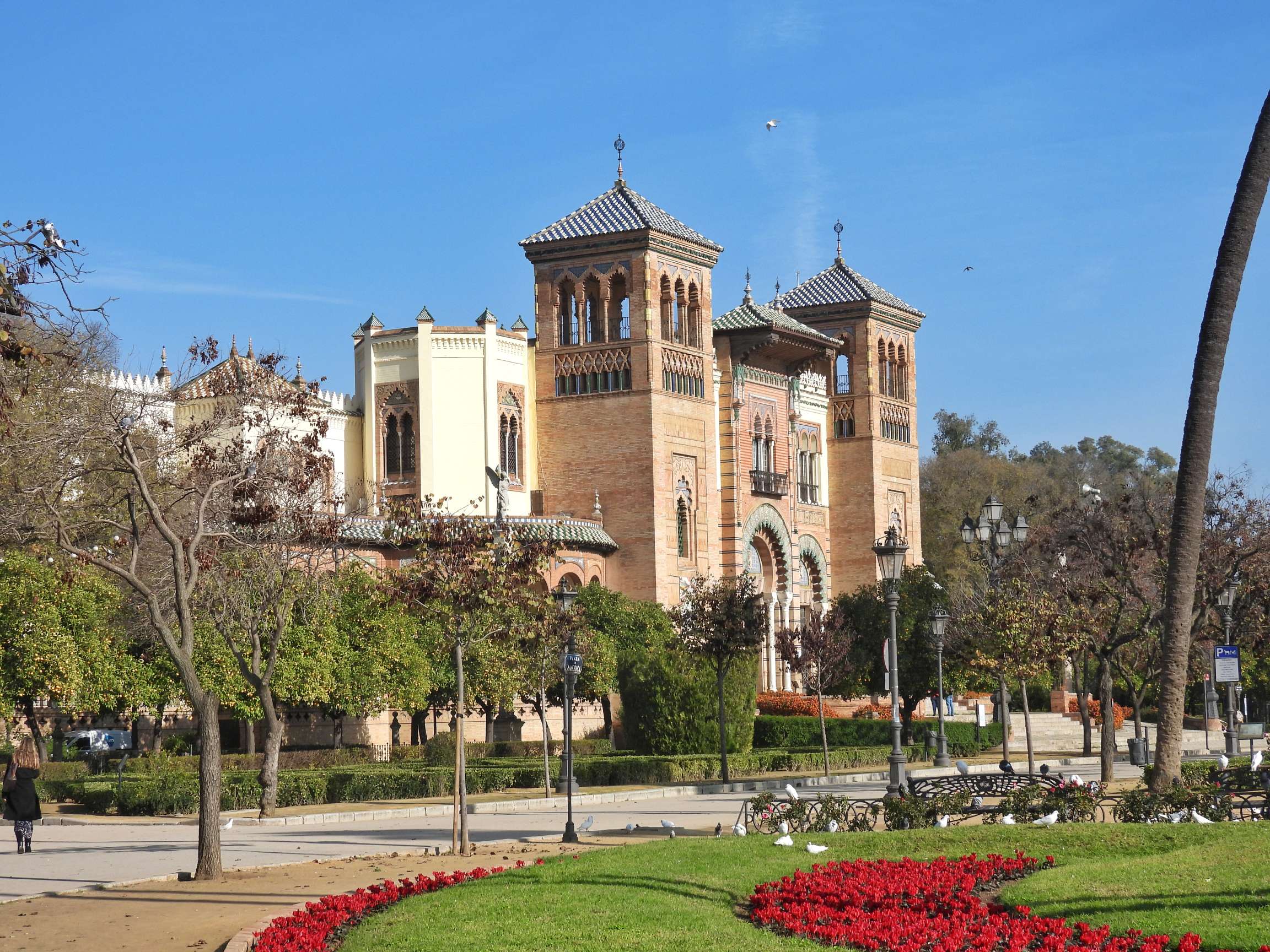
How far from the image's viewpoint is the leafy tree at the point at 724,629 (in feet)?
104

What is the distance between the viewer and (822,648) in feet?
128

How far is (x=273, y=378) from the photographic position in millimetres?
28016

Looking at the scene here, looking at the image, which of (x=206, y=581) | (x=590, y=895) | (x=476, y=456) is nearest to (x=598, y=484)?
(x=476, y=456)

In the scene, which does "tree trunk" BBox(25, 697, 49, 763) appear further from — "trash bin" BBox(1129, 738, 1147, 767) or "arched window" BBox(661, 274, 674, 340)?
"arched window" BBox(661, 274, 674, 340)

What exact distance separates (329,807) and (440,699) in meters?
15.0

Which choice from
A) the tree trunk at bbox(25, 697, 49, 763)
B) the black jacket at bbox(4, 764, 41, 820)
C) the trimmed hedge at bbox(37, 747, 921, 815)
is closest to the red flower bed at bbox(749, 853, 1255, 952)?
the black jacket at bbox(4, 764, 41, 820)

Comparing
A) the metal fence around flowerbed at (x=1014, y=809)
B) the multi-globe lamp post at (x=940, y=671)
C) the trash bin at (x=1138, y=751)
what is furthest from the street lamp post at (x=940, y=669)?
the metal fence around flowerbed at (x=1014, y=809)

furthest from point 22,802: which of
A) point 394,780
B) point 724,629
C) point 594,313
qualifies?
point 594,313

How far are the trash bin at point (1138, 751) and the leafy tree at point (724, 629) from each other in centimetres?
755

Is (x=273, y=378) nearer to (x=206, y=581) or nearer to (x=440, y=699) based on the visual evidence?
(x=206, y=581)

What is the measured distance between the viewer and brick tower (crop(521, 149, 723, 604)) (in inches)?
1937

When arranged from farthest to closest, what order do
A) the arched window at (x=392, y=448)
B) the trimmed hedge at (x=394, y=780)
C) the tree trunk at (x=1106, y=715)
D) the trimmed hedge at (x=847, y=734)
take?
the arched window at (x=392, y=448)
the trimmed hedge at (x=847, y=734)
the trimmed hedge at (x=394, y=780)
the tree trunk at (x=1106, y=715)

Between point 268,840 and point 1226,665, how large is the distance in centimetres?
1376

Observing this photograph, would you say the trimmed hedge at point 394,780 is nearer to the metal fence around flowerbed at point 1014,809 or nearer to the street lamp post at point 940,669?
the street lamp post at point 940,669
